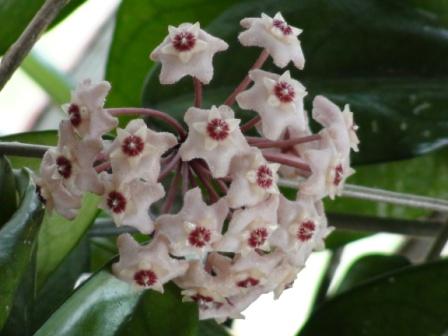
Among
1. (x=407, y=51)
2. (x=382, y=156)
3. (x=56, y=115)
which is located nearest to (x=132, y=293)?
(x=382, y=156)

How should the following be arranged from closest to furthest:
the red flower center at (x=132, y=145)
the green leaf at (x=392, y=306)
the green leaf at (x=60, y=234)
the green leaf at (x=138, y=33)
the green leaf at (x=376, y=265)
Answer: the red flower center at (x=132, y=145) → the green leaf at (x=60, y=234) → the green leaf at (x=392, y=306) → the green leaf at (x=138, y=33) → the green leaf at (x=376, y=265)

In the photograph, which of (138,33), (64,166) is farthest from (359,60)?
(64,166)

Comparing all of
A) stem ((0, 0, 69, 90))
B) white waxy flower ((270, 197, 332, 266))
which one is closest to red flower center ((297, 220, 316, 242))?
white waxy flower ((270, 197, 332, 266))

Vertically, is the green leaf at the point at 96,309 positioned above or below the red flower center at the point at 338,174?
below

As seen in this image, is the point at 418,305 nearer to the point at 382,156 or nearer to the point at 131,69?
the point at 382,156

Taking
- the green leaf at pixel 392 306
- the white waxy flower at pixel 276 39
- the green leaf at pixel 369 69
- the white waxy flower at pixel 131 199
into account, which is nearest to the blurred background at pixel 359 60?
the green leaf at pixel 369 69

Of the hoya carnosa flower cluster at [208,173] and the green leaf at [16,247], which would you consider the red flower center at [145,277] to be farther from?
the green leaf at [16,247]
